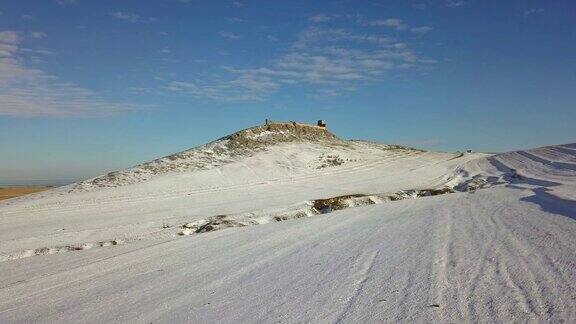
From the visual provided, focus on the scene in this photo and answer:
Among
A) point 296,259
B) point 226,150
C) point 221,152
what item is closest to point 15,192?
point 221,152

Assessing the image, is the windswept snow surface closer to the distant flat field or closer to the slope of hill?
the slope of hill

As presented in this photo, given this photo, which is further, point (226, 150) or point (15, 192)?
point (15, 192)

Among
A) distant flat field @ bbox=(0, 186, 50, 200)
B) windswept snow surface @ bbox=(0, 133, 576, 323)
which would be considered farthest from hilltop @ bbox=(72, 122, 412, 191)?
distant flat field @ bbox=(0, 186, 50, 200)

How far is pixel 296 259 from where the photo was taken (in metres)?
5.26

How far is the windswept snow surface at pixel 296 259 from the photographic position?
11.8 ft

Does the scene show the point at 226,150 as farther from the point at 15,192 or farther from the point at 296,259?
the point at 296,259

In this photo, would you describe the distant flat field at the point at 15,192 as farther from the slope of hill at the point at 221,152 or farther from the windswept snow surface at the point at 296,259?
the windswept snow surface at the point at 296,259

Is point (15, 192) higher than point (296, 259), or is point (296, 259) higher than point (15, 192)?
point (15, 192)

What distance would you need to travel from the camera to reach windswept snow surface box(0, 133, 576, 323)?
3590 mm

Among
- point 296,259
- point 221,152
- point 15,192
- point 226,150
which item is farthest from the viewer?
A: point 15,192

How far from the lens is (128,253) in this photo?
6.28 meters

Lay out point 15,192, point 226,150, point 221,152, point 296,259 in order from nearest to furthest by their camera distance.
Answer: point 296,259
point 221,152
point 226,150
point 15,192

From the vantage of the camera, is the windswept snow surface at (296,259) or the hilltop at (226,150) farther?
the hilltop at (226,150)

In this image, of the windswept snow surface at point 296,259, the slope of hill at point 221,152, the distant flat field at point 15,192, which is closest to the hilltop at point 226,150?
the slope of hill at point 221,152
